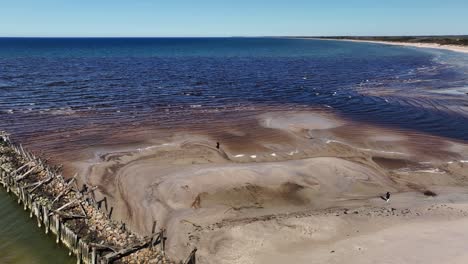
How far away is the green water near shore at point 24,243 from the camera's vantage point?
19.3 metres

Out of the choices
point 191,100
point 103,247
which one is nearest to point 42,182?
point 103,247

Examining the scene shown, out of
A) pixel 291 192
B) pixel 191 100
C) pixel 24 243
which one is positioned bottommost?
pixel 24 243

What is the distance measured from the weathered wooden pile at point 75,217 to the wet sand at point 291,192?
1.23 meters

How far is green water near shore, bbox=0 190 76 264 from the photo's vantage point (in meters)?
19.3

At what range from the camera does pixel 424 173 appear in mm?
30219

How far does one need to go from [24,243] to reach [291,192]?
16338 millimetres

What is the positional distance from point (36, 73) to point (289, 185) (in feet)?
233

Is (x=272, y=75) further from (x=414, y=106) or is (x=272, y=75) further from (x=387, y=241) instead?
(x=387, y=241)

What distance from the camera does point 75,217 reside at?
848 inches

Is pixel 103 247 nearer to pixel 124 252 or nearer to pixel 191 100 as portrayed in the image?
pixel 124 252

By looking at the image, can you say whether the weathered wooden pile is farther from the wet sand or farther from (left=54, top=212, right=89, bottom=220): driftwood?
the wet sand

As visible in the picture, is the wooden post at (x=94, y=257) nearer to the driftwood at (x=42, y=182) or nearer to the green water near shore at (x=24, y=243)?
the green water near shore at (x=24, y=243)

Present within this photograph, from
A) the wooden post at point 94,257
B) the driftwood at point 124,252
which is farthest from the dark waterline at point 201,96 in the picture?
the driftwood at point 124,252

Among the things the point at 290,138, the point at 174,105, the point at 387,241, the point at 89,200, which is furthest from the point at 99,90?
the point at 387,241
